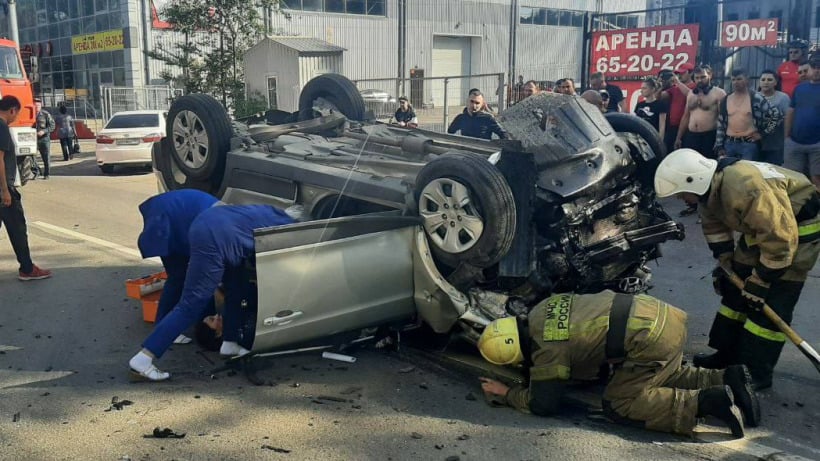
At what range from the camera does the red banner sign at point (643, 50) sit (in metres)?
11.3

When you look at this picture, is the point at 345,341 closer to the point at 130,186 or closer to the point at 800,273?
the point at 800,273

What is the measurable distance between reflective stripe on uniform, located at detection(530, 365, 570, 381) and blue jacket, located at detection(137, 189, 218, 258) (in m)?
2.30

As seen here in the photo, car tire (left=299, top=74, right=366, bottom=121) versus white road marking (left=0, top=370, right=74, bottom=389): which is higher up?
car tire (left=299, top=74, right=366, bottom=121)

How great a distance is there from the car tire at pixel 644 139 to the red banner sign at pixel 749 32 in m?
7.34

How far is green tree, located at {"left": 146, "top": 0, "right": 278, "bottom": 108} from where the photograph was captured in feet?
62.3

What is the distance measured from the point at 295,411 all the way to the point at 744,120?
634 centimetres

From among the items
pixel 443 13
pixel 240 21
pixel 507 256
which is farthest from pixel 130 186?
Result: pixel 443 13

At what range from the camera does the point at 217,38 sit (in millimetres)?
20078

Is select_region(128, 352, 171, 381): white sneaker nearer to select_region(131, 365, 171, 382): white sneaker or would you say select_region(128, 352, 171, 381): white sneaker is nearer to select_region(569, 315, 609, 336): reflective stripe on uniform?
select_region(131, 365, 171, 382): white sneaker

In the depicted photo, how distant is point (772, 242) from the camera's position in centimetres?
404

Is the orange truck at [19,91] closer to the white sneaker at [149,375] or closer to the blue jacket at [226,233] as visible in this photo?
the white sneaker at [149,375]

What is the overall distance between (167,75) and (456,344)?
18144 millimetres

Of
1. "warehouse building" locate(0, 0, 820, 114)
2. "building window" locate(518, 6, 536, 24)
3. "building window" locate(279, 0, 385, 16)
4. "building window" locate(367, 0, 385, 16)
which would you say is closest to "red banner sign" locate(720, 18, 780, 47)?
"warehouse building" locate(0, 0, 820, 114)

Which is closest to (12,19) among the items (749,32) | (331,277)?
(749,32)
